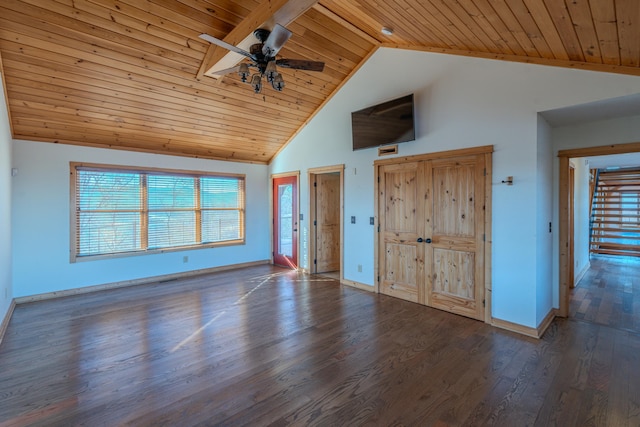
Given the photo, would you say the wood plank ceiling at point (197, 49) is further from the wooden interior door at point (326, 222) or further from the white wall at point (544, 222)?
the wooden interior door at point (326, 222)

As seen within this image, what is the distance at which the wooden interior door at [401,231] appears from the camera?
4434 mm

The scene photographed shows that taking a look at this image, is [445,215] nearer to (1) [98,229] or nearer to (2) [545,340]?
(2) [545,340]

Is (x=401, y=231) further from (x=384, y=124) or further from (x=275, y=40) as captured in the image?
(x=275, y=40)

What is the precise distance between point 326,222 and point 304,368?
159 inches

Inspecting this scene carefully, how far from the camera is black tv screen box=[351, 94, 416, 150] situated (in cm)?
435

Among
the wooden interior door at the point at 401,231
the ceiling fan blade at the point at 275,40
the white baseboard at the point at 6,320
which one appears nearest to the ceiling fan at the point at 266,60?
the ceiling fan blade at the point at 275,40

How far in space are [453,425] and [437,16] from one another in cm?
359

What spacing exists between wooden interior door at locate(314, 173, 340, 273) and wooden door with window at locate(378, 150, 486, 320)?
5.87 ft

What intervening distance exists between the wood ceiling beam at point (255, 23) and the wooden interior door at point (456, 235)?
2515 mm

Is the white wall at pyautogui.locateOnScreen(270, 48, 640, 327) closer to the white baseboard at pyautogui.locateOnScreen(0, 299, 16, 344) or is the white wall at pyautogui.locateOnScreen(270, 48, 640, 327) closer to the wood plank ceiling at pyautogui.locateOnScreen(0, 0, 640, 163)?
the wood plank ceiling at pyautogui.locateOnScreen(0, 0, 640, 163)

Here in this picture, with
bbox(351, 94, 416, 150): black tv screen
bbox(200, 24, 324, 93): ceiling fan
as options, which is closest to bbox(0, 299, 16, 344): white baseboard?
bbox(200, 24, 324, 93): ceiling fan

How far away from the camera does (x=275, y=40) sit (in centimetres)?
282

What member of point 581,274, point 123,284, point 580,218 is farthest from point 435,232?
point 123,284

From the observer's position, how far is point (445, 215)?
4.11m
